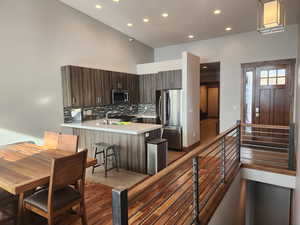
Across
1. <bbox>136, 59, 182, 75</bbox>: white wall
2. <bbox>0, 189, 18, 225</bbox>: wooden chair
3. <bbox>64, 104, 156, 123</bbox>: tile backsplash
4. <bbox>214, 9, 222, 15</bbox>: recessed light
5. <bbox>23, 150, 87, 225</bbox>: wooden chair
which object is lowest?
<bbox>0, 189, 18, 225</bbox>: wooden chair

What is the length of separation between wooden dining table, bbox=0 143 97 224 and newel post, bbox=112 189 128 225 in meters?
1.06

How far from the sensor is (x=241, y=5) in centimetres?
414

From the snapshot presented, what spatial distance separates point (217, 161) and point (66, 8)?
5.20 meters

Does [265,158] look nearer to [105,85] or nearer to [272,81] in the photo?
[272,81]

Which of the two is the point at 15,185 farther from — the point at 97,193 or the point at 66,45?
the point at 66,45

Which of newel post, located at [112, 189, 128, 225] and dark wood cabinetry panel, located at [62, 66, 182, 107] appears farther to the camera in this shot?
dark wood cabinetry panel, located at [62, 66, 182, 107]

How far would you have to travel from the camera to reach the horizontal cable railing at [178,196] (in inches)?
45.2

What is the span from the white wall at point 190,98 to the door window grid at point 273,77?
6.21 ft

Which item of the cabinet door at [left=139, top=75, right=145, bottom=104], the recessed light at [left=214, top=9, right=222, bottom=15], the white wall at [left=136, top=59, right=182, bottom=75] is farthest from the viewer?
the cabinet door at [left=139, top=75, right=145, bottom=104]

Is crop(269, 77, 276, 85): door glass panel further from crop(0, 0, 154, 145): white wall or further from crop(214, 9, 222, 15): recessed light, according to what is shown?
crop(0, 0, 154, 145): white wall

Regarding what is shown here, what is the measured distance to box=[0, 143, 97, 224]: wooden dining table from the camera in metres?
1.70

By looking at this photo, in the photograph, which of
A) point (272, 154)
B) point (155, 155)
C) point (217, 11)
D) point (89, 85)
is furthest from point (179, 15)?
point (272, 154)

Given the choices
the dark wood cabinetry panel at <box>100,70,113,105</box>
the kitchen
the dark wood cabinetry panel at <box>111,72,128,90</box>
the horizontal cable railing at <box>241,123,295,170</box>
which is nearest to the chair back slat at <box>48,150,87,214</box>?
the kitchen

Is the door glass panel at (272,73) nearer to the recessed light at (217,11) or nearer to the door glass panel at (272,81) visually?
the door glass panel at (272,81)
